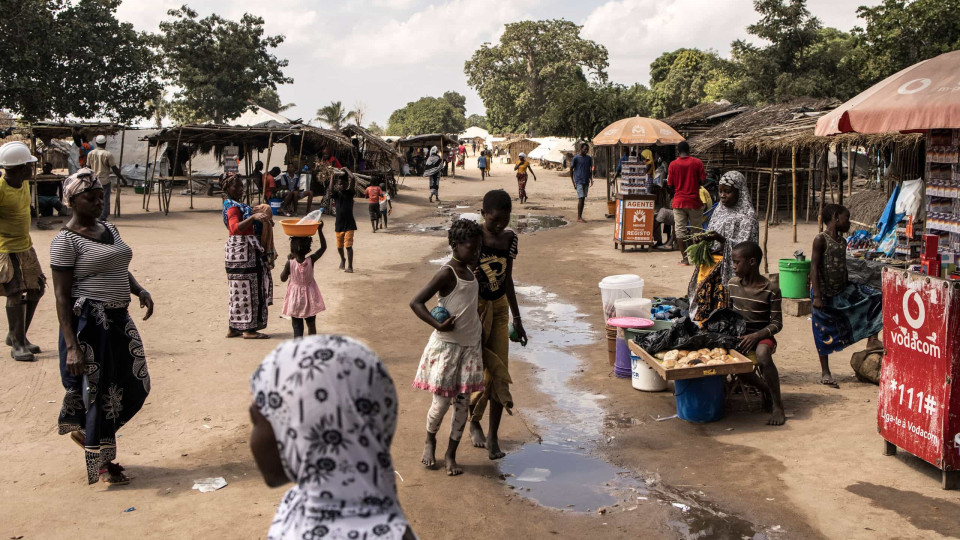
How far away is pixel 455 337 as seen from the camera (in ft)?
17.3

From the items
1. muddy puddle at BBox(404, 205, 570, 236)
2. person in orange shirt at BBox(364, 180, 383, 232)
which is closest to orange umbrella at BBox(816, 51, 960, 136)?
muddy puddle at BBox(404, 205, 570, 236)

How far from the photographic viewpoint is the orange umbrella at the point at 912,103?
6.36 metres

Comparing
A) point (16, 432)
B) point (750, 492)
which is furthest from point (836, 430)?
point (16, 432)

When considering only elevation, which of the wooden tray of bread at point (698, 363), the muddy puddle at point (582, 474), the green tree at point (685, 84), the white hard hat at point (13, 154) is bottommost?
the muddy puddle at point (582, 474)

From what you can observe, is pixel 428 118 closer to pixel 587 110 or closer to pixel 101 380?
pixel 587 110

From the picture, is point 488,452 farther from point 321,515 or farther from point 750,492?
point 321,515

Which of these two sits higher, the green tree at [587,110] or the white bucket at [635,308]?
the green tree at [587,110]

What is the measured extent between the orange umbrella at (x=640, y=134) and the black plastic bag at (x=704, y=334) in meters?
10.8

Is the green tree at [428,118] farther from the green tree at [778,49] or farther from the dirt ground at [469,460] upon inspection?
the dirt ground at [469,460]

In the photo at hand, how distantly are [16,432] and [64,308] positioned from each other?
186 centimetres

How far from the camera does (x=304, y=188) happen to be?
25.8 metres

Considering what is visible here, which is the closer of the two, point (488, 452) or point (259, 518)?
point (259, 518)

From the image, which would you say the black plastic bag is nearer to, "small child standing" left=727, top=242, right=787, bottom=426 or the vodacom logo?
"small child standing" left=727, top=242, right=787, bottom=426

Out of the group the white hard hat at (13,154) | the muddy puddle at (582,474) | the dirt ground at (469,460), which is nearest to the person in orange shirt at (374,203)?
the dirt ground at (469,460)
